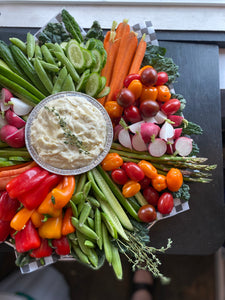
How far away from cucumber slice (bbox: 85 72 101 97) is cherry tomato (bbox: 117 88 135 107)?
156 mm

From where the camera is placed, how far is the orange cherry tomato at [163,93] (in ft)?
6.01

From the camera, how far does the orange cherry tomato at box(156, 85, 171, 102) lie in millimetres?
1833

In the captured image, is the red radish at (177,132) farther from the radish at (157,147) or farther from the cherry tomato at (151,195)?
the cherry tomato at (151,195)

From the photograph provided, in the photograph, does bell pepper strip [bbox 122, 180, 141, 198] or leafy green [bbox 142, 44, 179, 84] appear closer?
bell pepper strip [bbox 122, 180, 141, 198]

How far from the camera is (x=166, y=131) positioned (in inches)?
69.4

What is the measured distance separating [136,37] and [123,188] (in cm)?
106

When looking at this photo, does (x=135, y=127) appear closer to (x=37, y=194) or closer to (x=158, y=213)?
(x=158, y=213)

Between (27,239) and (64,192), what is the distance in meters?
0.37

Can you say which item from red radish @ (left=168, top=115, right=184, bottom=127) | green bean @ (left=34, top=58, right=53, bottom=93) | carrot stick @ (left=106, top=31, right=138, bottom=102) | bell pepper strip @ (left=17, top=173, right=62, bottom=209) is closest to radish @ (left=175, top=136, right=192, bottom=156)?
red radish @ (left=168, top=115, right=184, bottom=127)

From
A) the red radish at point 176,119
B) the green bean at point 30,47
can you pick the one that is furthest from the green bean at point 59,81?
the red radish at point 176,119

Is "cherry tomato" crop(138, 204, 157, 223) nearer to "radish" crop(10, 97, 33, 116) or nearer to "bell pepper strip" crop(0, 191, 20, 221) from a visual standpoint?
"bell pepper strip" crop(0, 191, 20, 221)

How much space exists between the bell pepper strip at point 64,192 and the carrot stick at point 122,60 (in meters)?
0.64

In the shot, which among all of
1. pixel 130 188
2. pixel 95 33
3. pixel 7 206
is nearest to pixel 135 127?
pixel 130 188

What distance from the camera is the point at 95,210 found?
1.76 metres
